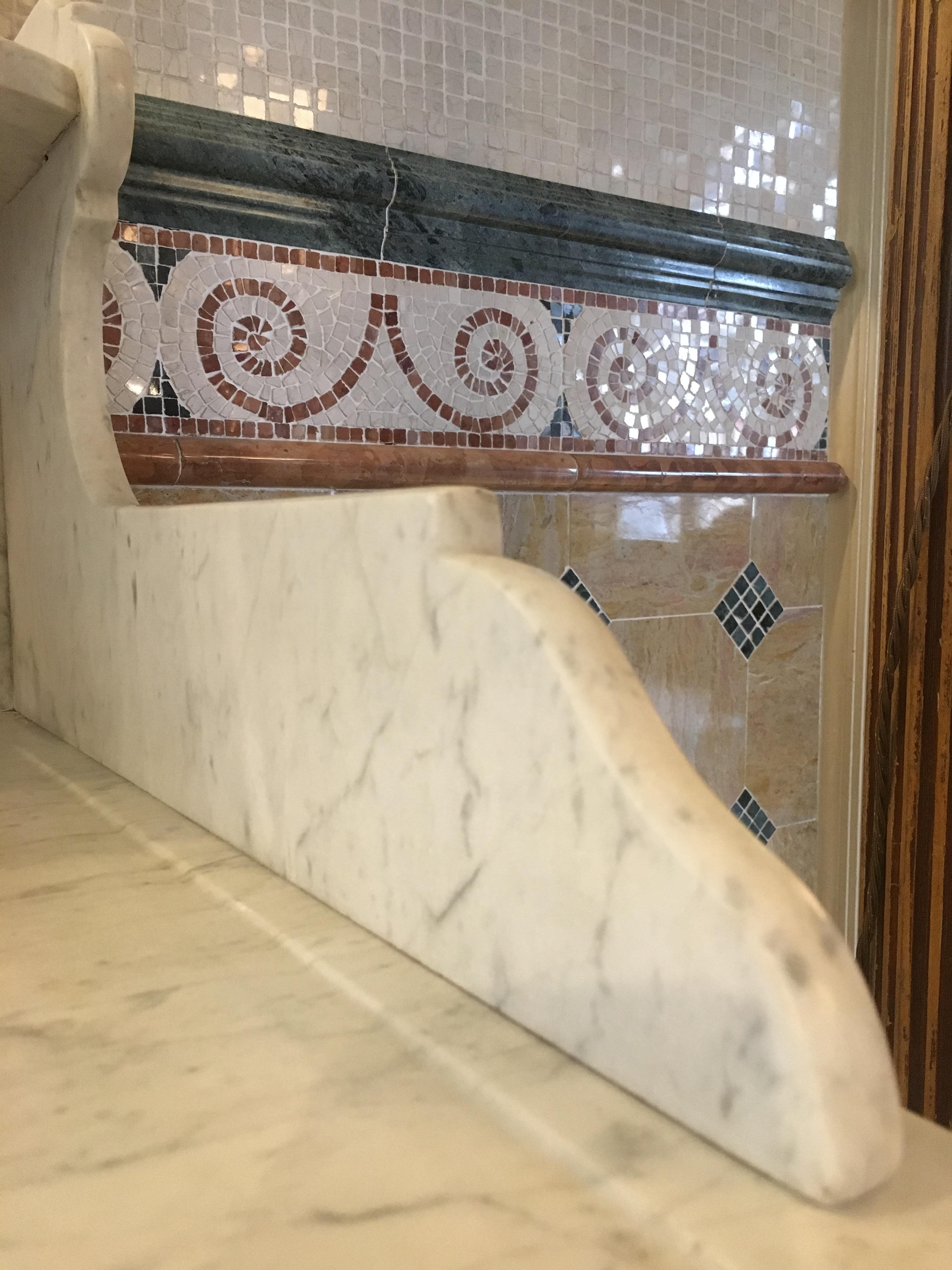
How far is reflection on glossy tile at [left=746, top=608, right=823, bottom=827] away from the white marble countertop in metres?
1.20

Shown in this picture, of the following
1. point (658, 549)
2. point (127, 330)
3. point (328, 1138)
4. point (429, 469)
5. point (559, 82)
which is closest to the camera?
point (328, 1138)

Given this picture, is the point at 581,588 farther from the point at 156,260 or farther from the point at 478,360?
the point at 156,260

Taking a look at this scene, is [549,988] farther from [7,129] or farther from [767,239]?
[767,239]

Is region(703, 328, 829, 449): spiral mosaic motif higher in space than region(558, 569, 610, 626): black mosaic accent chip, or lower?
higher

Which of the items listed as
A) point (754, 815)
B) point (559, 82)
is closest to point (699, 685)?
point (754, 815)

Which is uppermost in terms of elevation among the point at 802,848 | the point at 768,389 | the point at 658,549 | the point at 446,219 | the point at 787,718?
the point at 446,219

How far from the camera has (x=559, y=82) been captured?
1263mm

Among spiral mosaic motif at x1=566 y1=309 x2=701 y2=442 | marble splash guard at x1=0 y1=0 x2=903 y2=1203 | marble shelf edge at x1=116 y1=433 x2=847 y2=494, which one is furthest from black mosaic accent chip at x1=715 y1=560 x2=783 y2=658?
marble splash guard at x1=0 y1=0 x2=903 y2=1203

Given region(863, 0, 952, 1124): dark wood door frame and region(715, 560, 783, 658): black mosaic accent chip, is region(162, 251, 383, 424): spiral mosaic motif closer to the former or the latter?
region(715, 560, 783, 658): black mosaic accent chip

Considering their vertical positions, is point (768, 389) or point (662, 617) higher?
point (768, 389)

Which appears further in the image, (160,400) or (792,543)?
(792,543)

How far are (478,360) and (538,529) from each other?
0.22m

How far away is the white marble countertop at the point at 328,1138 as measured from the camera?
0.77 ft

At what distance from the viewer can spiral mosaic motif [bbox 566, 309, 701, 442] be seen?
1305 mm
